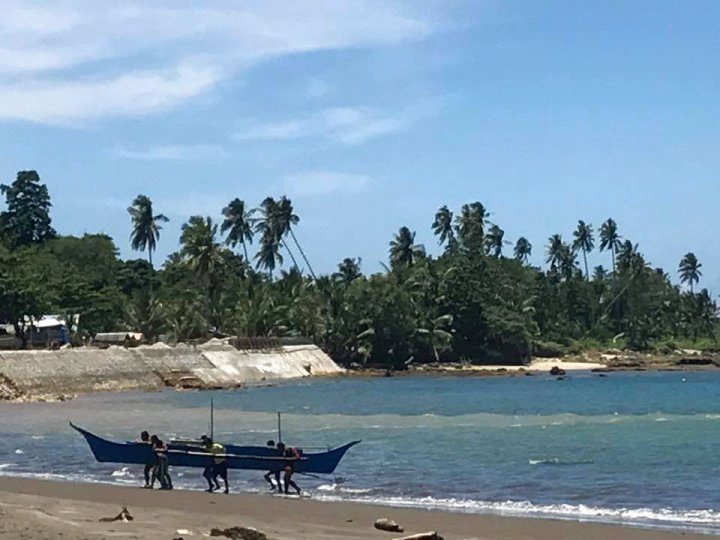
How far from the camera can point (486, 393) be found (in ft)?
236

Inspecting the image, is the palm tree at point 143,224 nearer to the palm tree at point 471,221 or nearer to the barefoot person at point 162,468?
the palm tree at point 471,221

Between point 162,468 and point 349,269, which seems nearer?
point 162,468

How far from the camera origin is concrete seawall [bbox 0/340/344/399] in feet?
211

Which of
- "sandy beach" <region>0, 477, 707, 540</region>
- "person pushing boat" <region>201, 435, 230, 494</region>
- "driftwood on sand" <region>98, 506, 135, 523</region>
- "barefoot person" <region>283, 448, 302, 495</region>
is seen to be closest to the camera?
"sandy beach" <region>0, 477, 707, 540</region>

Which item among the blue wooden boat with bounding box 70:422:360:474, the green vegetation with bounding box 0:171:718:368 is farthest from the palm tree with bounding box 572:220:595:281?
the blue wooden boat with bounding box 70:422:360:474

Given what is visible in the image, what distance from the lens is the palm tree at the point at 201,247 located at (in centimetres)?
9681

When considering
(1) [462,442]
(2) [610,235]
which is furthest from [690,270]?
(1) [462,442]

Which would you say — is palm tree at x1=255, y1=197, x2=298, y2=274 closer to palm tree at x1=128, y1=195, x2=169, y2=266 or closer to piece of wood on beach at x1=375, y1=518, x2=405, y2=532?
palm tree at x1=128, y1=195, x2=169, y2=266

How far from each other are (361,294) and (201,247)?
703 inches

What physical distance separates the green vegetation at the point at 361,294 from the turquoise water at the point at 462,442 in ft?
86.4

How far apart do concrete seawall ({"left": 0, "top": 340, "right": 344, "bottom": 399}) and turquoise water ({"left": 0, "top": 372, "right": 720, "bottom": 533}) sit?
14.9 feet

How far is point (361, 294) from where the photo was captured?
351ft

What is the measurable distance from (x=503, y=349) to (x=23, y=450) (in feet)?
283

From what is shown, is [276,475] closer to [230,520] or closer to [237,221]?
[230,520]
